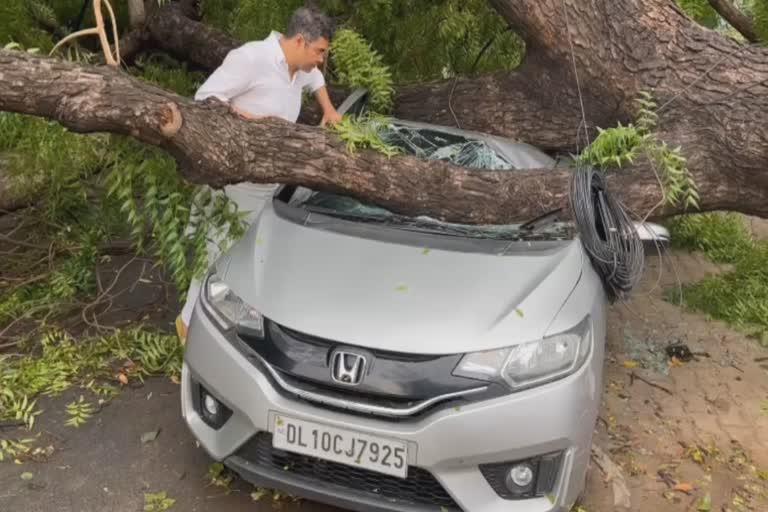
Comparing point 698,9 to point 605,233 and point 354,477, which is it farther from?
point 354,477

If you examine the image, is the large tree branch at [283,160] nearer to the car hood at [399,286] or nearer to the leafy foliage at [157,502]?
the car hood at [399,286]

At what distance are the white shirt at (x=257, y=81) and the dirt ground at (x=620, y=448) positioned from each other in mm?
1409

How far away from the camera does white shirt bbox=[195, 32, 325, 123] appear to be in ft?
11.7

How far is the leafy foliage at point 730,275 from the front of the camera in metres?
5.00

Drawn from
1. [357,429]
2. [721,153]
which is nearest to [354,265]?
[357,429]

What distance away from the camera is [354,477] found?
2.63m

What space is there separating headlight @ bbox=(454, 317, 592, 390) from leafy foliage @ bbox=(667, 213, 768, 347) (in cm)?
264

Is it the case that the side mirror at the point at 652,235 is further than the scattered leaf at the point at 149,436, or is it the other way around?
the side mirror at the point at 652,235

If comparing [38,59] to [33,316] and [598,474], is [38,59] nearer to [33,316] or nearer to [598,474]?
[33,316]

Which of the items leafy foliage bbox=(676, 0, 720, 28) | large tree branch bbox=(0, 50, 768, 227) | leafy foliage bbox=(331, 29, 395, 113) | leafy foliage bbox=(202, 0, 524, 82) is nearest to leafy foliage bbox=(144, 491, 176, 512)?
large tree branch bbox=(0, 50, 768, 227)

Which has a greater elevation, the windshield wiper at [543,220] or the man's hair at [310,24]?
the man's hair at [310,24]

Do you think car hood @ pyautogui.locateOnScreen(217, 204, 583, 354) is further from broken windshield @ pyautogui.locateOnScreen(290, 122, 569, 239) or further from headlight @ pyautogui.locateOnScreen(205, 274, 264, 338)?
broken windshield @ pyautogui.locateOnScreen(290, 122, 569, 239)

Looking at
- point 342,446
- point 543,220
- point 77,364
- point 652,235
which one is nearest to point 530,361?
point 342,446

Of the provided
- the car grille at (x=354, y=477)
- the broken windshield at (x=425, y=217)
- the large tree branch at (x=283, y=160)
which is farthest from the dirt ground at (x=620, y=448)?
the broken windshield at (x=425, y=217)
